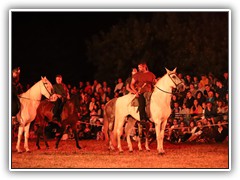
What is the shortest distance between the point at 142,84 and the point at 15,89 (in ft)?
5.99

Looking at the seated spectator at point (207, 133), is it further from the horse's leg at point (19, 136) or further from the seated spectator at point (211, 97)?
the horse's leg at point (19, 136)

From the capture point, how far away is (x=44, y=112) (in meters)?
20.5

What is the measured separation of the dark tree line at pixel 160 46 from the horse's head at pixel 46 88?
694mm

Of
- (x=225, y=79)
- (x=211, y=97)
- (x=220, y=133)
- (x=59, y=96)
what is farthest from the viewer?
(x=59, y=96)

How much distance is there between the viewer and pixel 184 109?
20.5m

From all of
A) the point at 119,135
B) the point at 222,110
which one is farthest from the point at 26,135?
the point at 222,110

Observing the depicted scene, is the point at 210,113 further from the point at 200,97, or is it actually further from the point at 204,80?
the point at 204,80

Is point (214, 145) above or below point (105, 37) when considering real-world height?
below

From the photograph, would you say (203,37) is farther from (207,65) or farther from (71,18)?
(71,18)

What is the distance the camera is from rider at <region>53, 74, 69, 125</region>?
803 inches

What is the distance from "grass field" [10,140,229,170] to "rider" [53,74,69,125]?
1.33 ft

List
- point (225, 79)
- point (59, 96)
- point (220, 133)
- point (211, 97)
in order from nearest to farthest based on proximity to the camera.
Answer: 1. point (225, 79)
2. point (220, 133)
3. point (211, 97)
4. point (59, 96)
